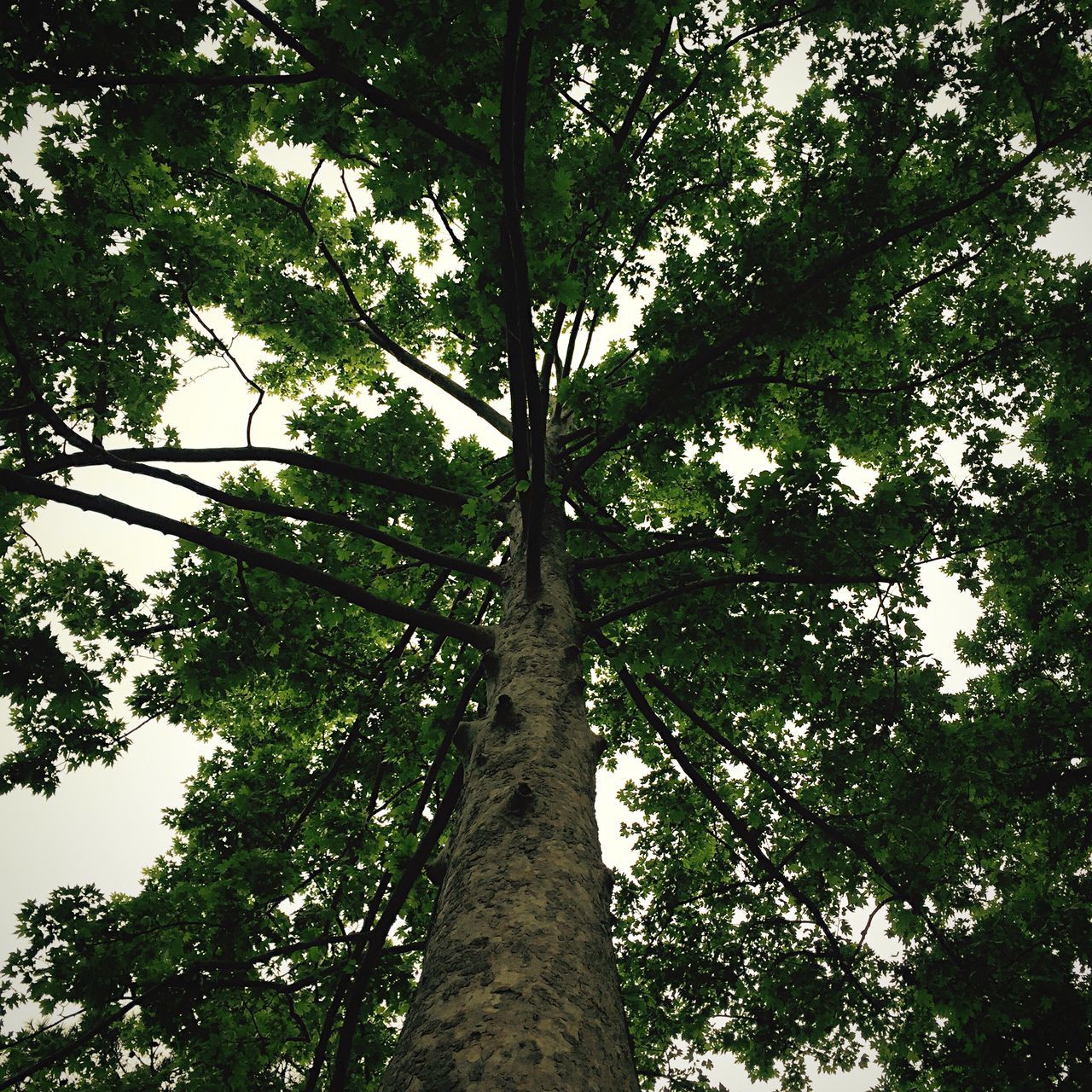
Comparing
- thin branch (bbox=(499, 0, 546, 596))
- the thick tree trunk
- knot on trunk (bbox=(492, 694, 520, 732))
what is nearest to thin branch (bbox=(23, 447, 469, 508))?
thin branch (bbox=(499, 0, 546, 596))

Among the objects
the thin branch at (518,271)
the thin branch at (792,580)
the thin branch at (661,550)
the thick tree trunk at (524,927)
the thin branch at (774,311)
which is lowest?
the thick tree trunk at (524,927)

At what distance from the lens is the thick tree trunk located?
53.2 inches

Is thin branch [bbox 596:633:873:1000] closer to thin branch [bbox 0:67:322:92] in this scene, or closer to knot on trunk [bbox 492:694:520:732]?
knot on trunk [bbox 492:694:520:732]

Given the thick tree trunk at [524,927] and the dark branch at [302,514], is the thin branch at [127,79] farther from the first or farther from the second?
the thick tree trunk at [524,927]

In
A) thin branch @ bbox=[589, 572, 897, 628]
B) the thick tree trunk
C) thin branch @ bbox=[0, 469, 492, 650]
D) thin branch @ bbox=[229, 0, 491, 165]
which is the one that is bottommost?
the thick tree trunk

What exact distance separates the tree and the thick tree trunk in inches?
0.5

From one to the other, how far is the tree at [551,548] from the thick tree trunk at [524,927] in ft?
0.04


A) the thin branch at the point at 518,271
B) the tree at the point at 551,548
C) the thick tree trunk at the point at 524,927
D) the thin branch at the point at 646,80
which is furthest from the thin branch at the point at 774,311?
the thick tree trunk at the point at 524,927

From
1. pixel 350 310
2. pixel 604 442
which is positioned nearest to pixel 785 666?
pixel 604 442

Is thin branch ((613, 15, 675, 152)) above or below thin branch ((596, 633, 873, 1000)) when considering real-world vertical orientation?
→ above

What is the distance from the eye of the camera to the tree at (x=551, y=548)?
2744 millimetres

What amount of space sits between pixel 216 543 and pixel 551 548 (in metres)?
2.24

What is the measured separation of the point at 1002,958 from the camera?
436 cm

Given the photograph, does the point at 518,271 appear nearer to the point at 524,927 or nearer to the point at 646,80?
the point at 524,927
